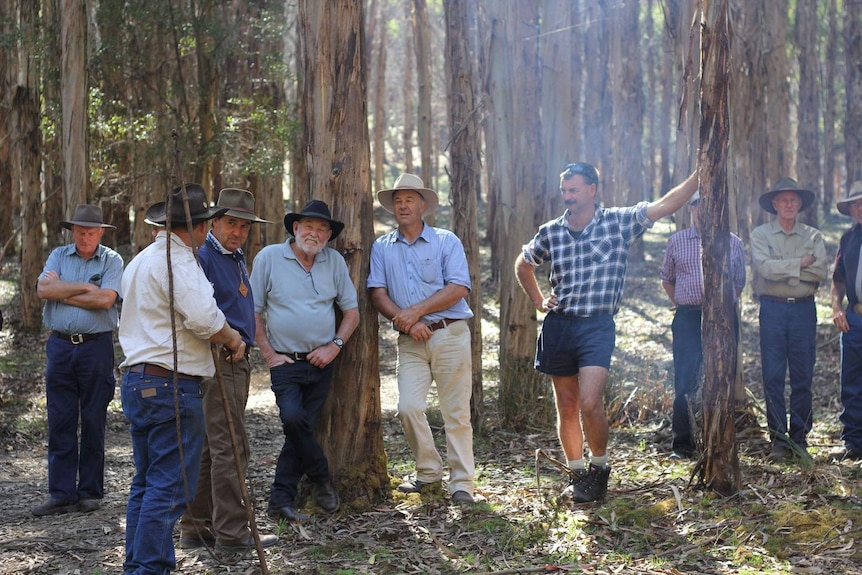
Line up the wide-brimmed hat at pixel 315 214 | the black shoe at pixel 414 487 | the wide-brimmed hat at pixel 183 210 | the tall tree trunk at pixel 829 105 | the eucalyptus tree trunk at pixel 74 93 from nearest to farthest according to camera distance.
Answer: the wide-brimmed hat at pixel 183 210, the wide-brimmed hat at pixel 315 214, the black shoe at pixel 414 487, the eucalyptus tree trunk at pixel 74 93, the tall tree trunk at pixel 829 105

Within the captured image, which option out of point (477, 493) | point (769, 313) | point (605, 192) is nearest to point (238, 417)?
point (477, 493)

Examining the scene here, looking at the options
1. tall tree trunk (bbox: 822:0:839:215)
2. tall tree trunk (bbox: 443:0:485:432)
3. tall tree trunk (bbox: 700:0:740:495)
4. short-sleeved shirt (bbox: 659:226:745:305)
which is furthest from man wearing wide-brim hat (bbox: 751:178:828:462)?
tall tree trunk (bbox: 822:0:839:215)

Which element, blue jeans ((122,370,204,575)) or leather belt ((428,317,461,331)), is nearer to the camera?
blue jeans ((122,370,204,575))

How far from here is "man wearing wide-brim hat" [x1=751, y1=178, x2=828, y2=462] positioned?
8.16 meters

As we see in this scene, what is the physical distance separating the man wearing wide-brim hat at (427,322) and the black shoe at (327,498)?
1.93 ft

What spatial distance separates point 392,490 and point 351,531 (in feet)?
2.51

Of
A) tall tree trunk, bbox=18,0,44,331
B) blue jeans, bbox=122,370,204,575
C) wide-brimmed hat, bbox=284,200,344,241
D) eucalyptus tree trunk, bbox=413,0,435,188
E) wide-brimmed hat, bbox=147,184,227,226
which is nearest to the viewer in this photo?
blue jeans, bbox=122,370,204,575

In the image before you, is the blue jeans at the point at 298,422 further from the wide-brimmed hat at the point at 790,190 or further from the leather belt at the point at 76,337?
the wide-brimmed hat at the point at 790,190

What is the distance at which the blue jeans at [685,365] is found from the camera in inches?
325

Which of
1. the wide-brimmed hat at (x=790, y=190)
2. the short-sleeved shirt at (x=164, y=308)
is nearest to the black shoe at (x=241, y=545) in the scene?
the short-sleeved shirt at (x=164, y=308)

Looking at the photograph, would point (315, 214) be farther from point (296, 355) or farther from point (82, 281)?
point (82, 281)

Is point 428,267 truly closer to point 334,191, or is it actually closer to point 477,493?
point 334,191

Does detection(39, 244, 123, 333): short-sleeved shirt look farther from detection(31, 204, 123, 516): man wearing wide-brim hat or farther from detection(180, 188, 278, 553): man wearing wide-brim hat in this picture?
detection(180, 188, 278, 553): man wearing wide-brim hat

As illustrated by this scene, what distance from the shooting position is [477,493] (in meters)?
7.16
